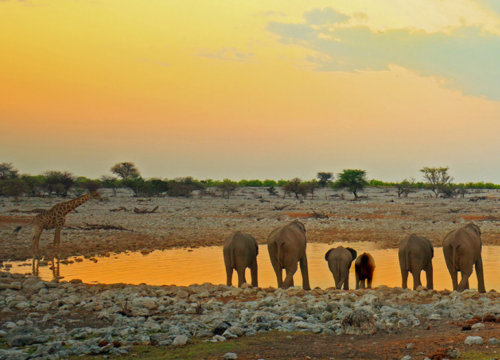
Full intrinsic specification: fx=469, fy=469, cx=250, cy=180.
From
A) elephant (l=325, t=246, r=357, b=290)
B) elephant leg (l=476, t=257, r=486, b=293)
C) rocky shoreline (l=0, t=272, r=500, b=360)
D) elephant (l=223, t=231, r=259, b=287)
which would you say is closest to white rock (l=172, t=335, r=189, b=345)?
rocky shoreline (l=0, t=272, r=500, b=360)

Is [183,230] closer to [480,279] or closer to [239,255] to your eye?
[239,255]

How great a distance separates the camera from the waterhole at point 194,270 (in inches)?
615

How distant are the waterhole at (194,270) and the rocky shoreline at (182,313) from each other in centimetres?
362

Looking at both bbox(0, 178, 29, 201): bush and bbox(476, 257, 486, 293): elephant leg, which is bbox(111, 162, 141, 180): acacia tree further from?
bbox(476, 257, 486, 293): elephant leg

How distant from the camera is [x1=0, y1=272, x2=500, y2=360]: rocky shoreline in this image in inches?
290

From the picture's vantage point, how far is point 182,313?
946 cm

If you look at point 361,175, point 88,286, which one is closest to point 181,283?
point 88,286

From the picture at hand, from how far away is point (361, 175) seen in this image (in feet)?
239

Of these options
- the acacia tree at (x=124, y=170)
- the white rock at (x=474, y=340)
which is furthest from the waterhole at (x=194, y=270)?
the acacia tree at (x=124, y=170)

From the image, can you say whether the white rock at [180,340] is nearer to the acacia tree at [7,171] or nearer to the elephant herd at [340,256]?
the elephant herd at [340,256]

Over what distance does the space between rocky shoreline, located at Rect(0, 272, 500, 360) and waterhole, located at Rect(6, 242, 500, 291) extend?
3616 millimetres

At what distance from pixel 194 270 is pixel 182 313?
8.16 metres

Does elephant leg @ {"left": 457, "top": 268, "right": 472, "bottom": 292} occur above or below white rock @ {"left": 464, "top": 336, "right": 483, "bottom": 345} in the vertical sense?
below

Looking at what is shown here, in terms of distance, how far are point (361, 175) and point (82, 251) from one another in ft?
190
